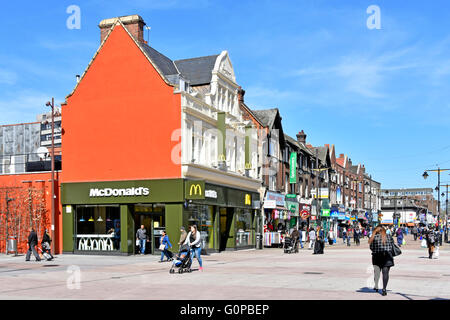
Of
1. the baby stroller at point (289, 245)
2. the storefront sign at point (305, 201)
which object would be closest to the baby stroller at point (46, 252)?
the baby stroller at point (289, 245)

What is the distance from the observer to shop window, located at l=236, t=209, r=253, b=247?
123 feet

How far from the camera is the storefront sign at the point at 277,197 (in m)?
45.5

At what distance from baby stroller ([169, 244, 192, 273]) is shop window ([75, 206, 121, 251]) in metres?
11.3

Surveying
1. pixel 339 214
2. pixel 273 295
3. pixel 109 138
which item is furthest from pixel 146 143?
pixel 339 214

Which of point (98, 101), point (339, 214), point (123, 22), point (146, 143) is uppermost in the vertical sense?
point (123, 22)

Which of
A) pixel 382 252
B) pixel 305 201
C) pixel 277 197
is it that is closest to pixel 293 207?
pixel 305 201

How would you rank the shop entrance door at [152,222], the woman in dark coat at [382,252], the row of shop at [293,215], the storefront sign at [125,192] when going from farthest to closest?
the row of shop at [293,215] < the shop entrance door at [152,222] < the storefront sign at [125,192] < the woman in dark coat at [382,252]

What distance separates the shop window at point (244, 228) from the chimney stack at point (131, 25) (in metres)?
13.4

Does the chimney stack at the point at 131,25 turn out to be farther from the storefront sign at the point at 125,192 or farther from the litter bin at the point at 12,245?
the litter bin at the point at 12,245
